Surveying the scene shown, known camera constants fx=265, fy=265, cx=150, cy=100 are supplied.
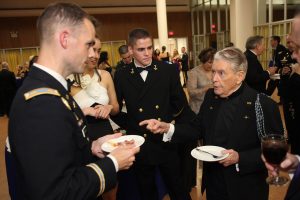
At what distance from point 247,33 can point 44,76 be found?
33.5ft

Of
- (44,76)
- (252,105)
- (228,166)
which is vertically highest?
(44,76)

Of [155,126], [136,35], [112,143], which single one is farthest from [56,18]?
[136,35]

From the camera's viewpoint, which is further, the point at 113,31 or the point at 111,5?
the point at 113,31

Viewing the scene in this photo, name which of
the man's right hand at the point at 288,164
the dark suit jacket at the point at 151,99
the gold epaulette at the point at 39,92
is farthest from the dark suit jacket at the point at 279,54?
the gold epaulette at the point at 39,92

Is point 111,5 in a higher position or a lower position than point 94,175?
higher

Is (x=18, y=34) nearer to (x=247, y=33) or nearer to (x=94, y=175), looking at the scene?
(x=247, y=33)

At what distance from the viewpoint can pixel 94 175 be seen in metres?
1.12

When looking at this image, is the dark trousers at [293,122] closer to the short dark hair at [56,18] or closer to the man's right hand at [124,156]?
the man's right hand at [124,156]

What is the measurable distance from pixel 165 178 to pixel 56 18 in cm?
180

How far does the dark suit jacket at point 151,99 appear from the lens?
2395mm

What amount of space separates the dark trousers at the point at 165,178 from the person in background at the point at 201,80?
1.38 meters

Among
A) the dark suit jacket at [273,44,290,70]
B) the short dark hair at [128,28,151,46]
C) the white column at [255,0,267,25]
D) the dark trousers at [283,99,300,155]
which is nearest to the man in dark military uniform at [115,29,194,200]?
the short dark hair at [128,28,151,46]

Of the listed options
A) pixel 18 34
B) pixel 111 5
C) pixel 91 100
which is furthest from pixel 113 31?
pixel 91 100

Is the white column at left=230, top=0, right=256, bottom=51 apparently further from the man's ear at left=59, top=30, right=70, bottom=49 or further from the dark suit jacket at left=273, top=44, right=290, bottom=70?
the man's ear at left=59, top=30, right=70, bottom=49
